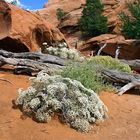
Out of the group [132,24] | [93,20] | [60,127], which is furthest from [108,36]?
[60,127]

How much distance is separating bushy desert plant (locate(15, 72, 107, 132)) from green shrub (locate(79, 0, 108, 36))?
18.3m

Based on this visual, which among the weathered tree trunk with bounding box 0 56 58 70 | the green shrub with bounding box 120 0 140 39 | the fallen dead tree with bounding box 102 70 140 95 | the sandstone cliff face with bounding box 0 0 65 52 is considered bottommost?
the fallen dead tree with bounding box 102 70 140 95

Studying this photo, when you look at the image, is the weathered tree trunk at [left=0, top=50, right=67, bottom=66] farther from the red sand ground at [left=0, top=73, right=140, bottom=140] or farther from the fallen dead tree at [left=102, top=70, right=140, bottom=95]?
the red sand ground at [left=0, top=73, right=140, bottom=140]

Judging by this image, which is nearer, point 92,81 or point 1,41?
point 92,81

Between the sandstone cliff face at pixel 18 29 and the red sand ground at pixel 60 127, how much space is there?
4.51 m

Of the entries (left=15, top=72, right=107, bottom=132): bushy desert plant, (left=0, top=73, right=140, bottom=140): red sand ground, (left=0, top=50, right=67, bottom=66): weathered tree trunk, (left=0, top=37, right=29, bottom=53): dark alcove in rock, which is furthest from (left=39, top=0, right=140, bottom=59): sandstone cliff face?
(left=15, top=72, right=107, bottom=132): bushy desert plant

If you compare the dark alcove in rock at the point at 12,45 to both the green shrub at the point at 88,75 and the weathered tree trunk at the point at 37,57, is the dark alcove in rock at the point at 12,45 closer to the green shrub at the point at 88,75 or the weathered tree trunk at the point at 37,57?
the weathered tree trunk at the point at 37,57

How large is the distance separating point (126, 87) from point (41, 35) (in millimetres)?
5656

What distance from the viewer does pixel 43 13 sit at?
38.6 metres

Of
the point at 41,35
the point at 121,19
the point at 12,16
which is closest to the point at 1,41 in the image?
the point at 12,16

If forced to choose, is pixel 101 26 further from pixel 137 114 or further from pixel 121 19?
pixel 137 114

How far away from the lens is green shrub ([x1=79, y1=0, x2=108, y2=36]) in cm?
2703

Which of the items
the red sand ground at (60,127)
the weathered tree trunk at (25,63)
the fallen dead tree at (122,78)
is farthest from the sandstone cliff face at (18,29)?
the red sand ground at (60,127)

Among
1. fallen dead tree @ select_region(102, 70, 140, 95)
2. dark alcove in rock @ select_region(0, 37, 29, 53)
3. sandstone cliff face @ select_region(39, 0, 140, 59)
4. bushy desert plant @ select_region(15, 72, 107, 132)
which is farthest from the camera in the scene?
sandstone cliff face @ select_region(39, 0, 140, 59)
